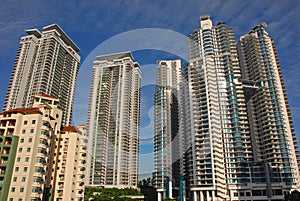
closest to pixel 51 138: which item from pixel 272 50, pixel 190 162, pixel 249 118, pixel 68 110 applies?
pixel 190 162

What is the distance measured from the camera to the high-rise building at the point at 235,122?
27.0m

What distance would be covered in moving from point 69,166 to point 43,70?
71.7 ft

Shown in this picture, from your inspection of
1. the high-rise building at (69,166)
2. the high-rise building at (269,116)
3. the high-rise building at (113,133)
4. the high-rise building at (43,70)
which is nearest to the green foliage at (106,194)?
the high-rise building at (113,133)

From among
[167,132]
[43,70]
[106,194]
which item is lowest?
[106,194]

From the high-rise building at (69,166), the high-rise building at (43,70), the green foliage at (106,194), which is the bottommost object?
the green foliage at (106,194)

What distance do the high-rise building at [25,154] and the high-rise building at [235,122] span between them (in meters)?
18.3

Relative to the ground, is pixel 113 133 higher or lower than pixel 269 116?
lower

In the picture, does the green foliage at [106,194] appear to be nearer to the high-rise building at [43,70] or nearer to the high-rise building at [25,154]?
the high-rise building at [25,154]

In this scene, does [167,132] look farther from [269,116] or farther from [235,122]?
[269,116]

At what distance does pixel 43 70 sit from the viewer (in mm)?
35500

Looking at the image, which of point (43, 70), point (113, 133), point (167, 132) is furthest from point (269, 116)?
point (43, 70)

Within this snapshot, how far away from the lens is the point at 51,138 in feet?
57.5

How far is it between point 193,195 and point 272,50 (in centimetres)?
2537

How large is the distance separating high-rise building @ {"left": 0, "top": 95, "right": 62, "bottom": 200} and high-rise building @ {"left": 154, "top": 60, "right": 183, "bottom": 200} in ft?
67.1
